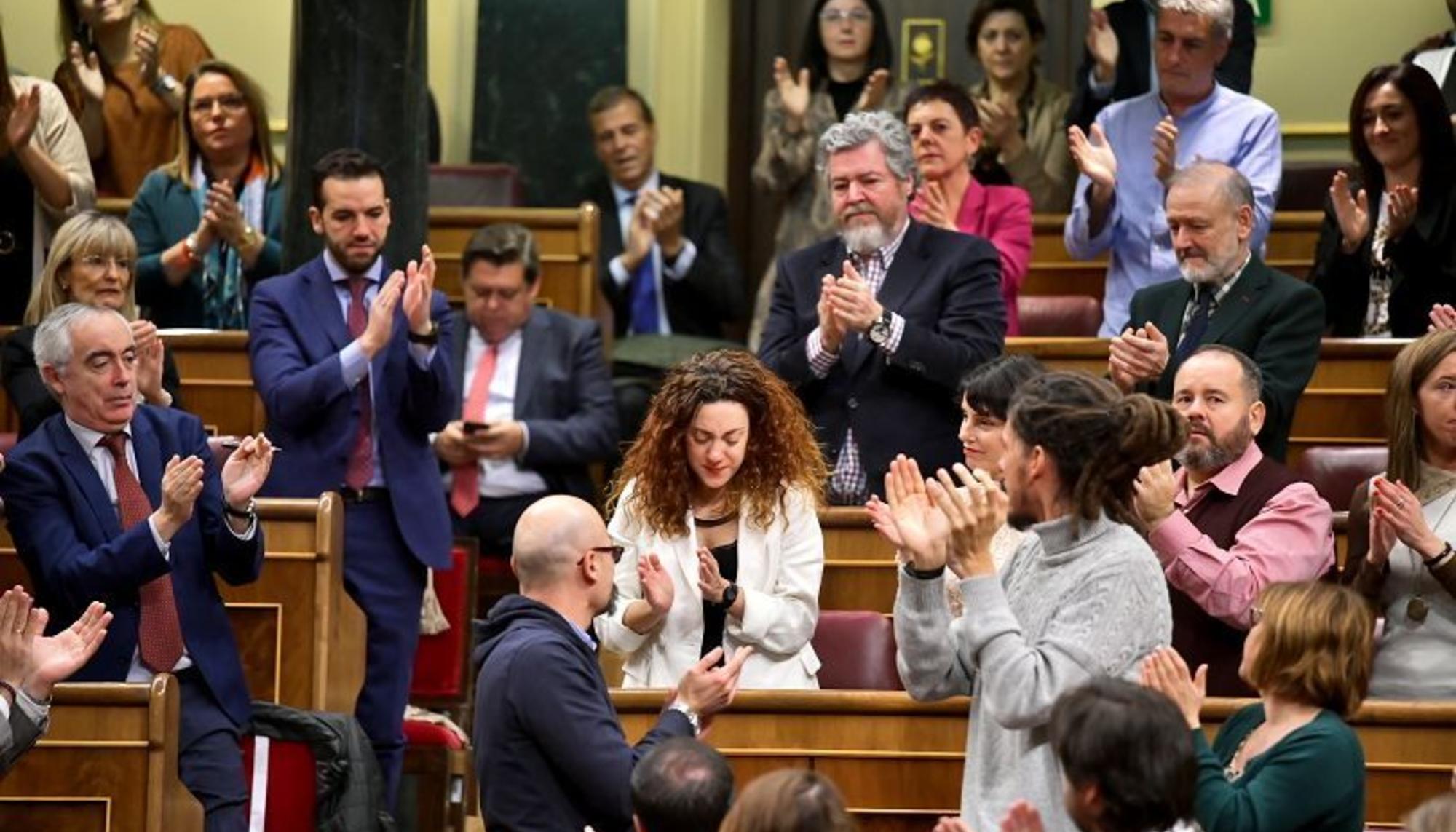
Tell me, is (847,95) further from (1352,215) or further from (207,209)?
(207,209)

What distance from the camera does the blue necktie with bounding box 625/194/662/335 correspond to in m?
8.13

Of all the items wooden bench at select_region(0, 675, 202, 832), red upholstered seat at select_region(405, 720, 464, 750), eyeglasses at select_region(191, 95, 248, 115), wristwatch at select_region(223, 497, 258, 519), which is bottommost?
red upholstered seat at select_region(405, 720, 464, 750)

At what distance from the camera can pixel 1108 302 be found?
703cm

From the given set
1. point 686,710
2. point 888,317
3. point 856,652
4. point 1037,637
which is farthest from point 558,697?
point 888,317

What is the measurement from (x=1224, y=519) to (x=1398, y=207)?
6.08 feet

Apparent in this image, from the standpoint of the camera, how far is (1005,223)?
705cm

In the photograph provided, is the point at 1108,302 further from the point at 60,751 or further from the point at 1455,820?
the point at 1455,820

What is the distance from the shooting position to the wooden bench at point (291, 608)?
5.77 m

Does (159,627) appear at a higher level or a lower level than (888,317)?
lower

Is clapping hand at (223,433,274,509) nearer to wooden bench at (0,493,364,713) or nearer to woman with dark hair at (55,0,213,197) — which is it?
wooden bench at (0,493,364,713)

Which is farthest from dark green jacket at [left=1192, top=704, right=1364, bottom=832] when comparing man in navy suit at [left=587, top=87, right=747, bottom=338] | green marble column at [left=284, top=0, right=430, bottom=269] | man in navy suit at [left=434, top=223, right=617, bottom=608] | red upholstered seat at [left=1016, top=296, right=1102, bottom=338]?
man in navy suit at [left=587, top=87, right=747, bottom=338]

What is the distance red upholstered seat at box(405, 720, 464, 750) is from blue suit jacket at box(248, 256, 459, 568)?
40cm

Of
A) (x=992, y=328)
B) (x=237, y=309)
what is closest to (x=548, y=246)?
(x=237, y=309)

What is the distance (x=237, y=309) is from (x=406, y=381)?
1.37m
